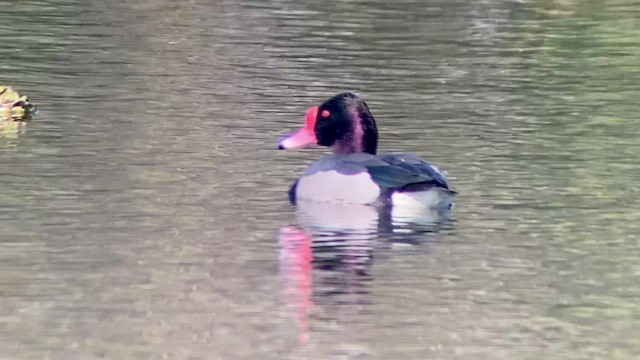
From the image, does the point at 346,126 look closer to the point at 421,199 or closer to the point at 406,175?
the point at 406,175

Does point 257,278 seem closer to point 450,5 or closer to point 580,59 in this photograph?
point 580,59

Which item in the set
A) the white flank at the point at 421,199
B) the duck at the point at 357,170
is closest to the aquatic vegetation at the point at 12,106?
the duck at the point at 357,170

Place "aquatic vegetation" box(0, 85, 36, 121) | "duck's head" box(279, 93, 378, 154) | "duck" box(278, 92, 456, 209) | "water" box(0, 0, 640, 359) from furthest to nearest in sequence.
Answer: "aquatic vegetation" box(0, 85, 36, 121) < "duck's head" box(279, 93, 378, 154) < "duck" box(278, 92, 456, 209) < "water" box(0, 0, 640, 359)

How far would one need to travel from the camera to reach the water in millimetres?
10484

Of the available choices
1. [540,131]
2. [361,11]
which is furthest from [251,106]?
[361,11]

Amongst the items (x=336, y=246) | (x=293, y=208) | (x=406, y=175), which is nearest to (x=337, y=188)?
(x=293, y=208)

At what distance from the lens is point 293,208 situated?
47.1 feet

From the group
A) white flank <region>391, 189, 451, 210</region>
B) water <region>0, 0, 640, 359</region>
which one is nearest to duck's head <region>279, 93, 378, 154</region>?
water <region>0, 0, 640, 359</region>

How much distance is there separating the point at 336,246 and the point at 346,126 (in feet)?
8.71

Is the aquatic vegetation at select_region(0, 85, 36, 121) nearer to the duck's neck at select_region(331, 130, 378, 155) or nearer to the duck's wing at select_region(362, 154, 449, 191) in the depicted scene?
the duck's neck at select_region(331, 130, 378, 155)

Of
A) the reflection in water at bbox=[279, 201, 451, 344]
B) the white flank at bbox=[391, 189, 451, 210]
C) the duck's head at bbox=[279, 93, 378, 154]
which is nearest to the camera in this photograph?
the reflection in water at bbox=[279, 201, 451, 344]

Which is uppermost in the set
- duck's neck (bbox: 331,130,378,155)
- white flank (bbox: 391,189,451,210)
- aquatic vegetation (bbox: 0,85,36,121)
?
duck's neck (bbox: 331,130,378,155)

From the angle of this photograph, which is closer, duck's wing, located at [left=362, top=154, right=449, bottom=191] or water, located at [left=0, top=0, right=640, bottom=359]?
water, located at [left=0, top=0, right=640, bottom=359]

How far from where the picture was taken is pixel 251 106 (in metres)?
19.5
